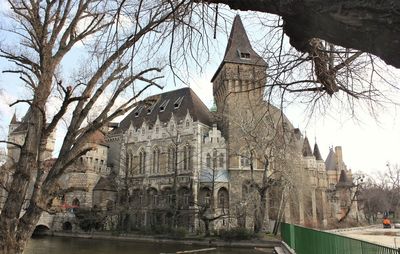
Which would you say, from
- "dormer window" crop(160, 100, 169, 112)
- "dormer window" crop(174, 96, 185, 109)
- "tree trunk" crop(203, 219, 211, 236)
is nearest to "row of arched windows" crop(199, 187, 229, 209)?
"tree trunk" crop(203, 219, 211, 236)

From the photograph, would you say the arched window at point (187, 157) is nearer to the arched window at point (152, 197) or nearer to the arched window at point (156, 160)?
the arched window at point (156, 160)

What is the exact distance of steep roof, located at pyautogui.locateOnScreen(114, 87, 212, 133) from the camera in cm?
4997

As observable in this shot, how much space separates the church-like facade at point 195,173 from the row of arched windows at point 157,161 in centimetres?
12

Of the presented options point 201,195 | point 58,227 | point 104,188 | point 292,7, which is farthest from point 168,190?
point 292,7

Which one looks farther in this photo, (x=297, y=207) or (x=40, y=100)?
(x=297, y=207)

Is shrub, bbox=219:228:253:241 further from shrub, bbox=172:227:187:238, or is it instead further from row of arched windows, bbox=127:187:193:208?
row of arched windows, bbox=127:187:193:208

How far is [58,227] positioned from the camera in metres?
48.2

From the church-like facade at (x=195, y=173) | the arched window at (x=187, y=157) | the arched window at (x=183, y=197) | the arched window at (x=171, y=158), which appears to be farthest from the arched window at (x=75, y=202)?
the arched window at (x=187, y=157)

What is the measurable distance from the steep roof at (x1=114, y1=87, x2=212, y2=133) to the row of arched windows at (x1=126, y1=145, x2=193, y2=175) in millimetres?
3850

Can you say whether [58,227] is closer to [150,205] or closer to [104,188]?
[104,188]

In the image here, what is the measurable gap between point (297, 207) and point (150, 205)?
50.7 ft

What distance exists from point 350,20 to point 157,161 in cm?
4814

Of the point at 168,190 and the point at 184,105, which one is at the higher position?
the point at 184,105

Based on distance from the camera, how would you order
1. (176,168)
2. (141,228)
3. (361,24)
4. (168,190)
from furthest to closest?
(168,190)
(176,168)
(141,228)
(361,24)
